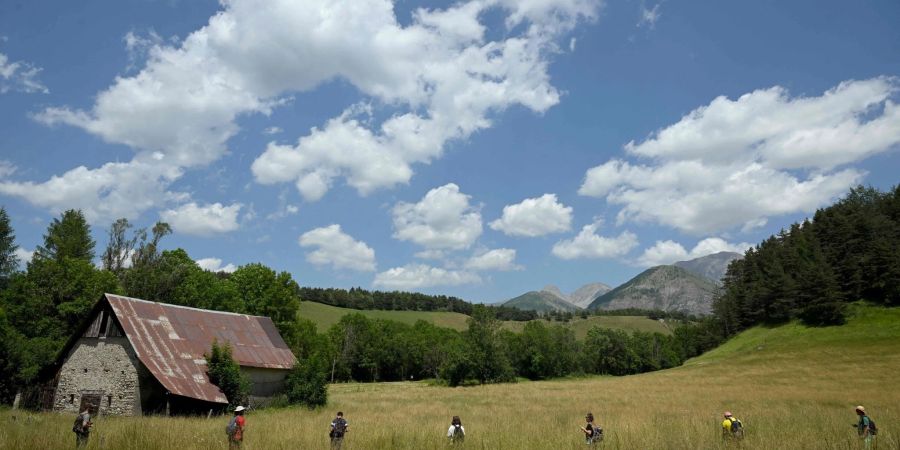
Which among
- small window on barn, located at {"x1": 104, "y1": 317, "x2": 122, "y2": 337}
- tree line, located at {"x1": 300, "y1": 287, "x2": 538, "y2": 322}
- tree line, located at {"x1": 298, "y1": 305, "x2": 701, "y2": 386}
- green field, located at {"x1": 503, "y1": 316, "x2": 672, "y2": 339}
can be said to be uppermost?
tree line, located at {"x1": 300, "y1": 287, "x2": 538, "y2": 322}

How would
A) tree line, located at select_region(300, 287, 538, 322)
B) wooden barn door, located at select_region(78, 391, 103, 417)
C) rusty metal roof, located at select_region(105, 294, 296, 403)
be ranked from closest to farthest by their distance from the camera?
wooden barn door, located at select_region(78, 391, 103, 417)
rusty metal roof, located at select_region(105, 294, 296, 403)
tree line, located at select_region(300, 287, 538, 322)

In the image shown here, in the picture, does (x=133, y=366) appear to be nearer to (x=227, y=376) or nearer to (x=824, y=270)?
(x=227, y=376)

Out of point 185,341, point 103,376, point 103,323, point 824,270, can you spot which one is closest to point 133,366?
point 103,376

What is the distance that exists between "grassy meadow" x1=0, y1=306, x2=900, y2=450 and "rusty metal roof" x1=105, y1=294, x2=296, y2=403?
14.2ft

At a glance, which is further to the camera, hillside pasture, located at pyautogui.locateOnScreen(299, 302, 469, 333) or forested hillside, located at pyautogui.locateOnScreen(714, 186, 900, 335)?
hillside pasture, located at pyautogui.locateOnScreen(299, 302, 469, 333)

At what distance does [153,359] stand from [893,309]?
72564mm

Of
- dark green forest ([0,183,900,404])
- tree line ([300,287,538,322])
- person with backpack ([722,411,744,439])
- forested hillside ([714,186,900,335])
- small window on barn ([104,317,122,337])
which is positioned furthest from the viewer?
tree line ([300,287,538,322])

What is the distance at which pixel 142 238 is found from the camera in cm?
5481

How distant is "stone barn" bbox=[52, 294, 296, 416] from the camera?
27.5 meters

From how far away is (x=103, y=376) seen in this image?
28.1 meters

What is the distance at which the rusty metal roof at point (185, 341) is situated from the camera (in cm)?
2802

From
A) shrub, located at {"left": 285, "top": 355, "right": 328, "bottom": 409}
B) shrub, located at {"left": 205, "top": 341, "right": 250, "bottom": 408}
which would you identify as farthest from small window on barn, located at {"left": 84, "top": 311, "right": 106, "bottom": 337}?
shrub, located at {"left": 285, "top": 355, "right": 328, "bottom": 409}

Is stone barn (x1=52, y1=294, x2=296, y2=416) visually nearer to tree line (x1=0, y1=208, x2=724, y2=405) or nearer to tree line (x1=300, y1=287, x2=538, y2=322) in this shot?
tree line (x1=0, y1=208, x2=724, y2=405)

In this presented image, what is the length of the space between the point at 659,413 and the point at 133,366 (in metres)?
26.5
